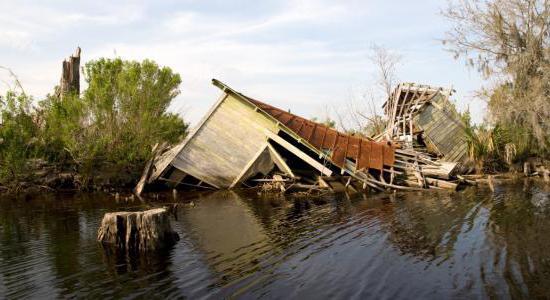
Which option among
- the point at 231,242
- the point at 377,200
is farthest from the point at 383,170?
the point at 231,242

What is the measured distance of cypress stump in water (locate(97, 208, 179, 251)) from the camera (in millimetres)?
11047

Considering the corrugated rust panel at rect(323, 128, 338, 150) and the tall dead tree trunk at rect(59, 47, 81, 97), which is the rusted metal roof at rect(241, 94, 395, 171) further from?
the tall dead tree trunk at rect(59, 47, 81, 97)

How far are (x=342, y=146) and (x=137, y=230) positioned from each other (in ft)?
48.2

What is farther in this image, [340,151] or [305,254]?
[340,151]

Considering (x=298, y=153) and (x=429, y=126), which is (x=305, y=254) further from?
(x=429, y=126)

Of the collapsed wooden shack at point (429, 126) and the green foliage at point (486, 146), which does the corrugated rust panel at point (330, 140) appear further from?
the green foliage at point (486, 146)

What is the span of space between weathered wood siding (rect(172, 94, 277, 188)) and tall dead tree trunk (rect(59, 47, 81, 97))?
40.4ft

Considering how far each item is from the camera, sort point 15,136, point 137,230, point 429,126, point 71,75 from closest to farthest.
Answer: point 137,230 < point 15,136 < point 429,126 < point 71,75

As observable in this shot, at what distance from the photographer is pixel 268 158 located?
943 inches

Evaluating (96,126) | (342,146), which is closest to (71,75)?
(96,126)

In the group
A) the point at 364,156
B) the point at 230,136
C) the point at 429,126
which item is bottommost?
the point at 364,156

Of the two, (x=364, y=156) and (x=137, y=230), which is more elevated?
(x=364, y=156)

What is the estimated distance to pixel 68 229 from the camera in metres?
14.4

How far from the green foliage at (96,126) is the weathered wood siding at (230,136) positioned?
10.9ft
